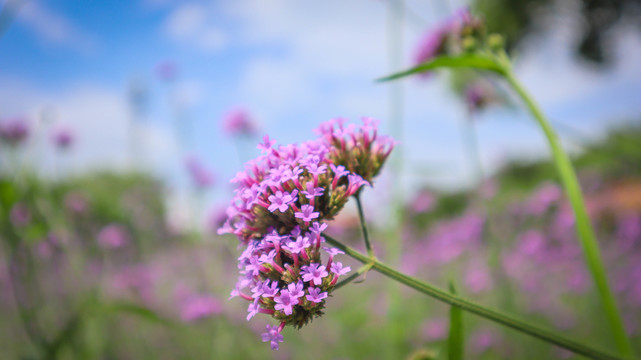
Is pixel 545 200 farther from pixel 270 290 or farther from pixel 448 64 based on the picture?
pixel 270 290

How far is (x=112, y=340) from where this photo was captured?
14.9ft

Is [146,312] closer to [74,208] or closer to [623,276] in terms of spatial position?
[74,208]

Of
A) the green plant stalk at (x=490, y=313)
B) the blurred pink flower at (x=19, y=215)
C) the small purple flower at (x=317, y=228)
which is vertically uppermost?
the green plant stalk at (x=490, y=313)

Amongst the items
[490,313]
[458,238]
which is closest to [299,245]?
[490,313]

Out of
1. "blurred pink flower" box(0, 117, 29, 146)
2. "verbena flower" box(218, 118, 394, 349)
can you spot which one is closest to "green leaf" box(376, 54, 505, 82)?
"verbena flower" box(218, 118, 394, 349)

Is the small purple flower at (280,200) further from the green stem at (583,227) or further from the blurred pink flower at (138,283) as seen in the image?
the blurred pink flower at (138,283)

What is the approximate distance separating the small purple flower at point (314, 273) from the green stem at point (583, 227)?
3.56 ft

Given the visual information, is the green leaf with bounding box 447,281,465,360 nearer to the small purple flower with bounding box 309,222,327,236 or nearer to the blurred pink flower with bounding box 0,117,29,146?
the small purple flower with bounding box 309,222,327,236

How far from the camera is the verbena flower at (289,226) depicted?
0.94m

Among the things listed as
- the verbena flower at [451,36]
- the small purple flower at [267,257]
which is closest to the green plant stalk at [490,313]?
the small purple flower at [267,257]

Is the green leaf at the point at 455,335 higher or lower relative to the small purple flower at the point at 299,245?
higher

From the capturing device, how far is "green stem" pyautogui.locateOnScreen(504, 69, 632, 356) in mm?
1337

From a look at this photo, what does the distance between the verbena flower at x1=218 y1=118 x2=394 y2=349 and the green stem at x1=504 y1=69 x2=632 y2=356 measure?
0.89 meters

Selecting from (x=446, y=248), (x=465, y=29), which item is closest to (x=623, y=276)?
(x=446, y=248)
